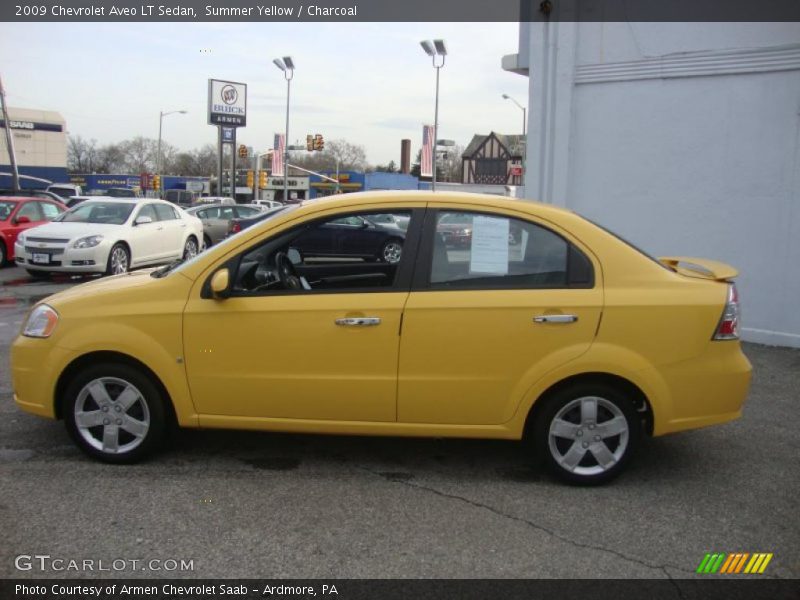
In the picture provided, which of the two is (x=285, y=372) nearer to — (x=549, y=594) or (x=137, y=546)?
(x=137, y=546)

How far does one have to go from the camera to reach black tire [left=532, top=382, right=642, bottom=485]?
407 cm

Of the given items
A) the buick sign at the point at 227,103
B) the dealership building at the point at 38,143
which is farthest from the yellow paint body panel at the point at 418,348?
the dealership building at the point at 38,143

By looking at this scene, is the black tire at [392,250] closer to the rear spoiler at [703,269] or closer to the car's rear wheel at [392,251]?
the car's rear wheel at [392,251]

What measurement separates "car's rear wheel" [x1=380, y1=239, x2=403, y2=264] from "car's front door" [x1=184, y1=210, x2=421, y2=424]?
0.23 ft

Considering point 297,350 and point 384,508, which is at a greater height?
point 297,350

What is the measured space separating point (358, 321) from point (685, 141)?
6073mm

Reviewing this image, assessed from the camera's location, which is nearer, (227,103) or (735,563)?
(735,563)

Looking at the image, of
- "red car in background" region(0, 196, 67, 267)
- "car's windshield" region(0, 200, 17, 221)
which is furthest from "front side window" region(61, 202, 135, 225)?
"car's windshield" region(0, 200, 17, 221)

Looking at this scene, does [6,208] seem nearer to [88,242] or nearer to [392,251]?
[88,242]

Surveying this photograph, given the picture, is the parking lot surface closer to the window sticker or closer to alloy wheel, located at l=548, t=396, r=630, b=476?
alloy wheel, located at l=548, t=396, r=630, b=476

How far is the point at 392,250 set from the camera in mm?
4320

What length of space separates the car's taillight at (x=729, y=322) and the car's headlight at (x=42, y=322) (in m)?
3.87

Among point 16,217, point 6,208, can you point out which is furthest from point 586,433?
point 6,208

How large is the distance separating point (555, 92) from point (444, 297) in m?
6.13
